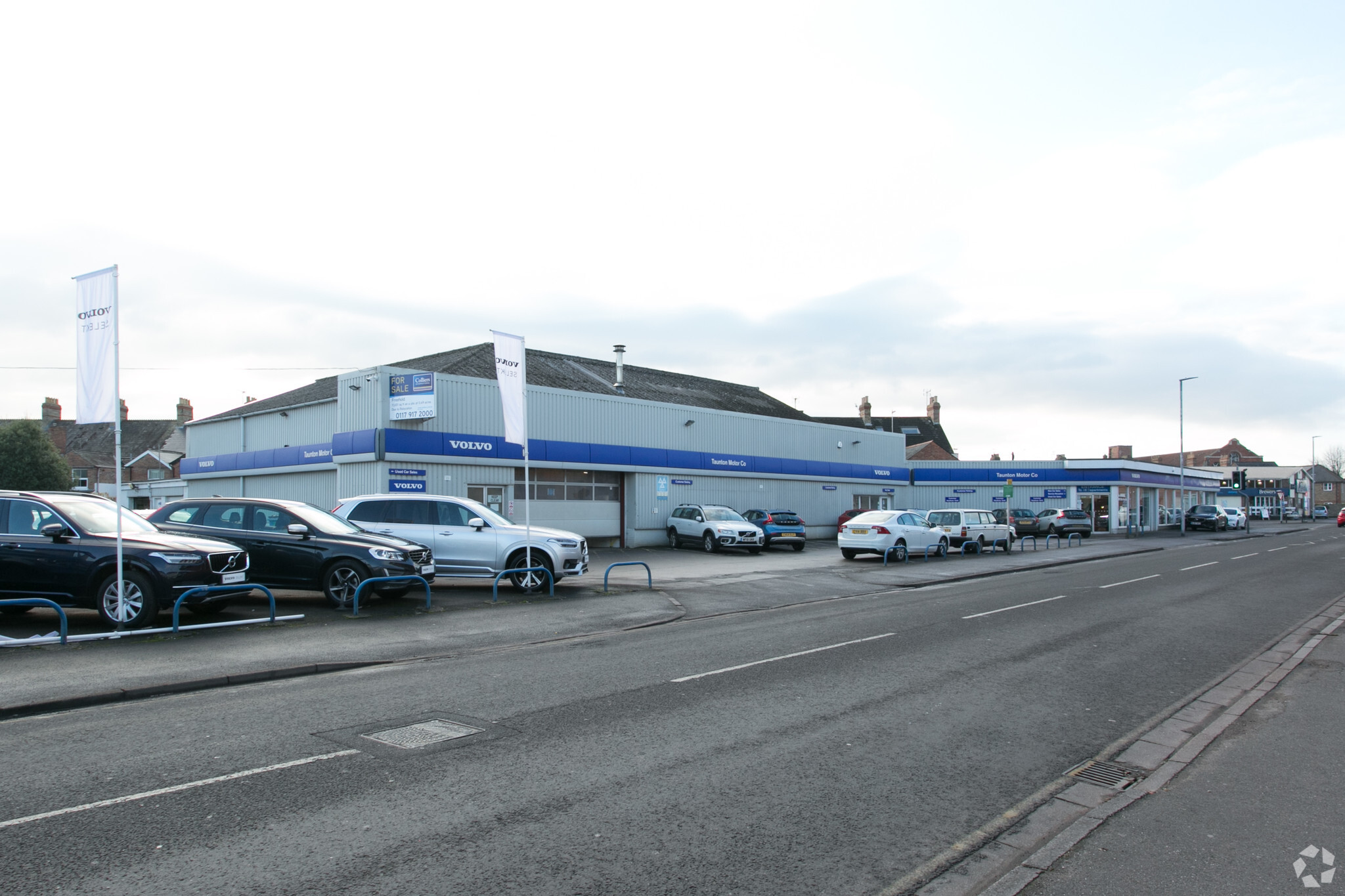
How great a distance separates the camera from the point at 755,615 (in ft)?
46.9

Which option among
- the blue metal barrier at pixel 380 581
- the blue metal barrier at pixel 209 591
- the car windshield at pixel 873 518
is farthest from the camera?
the car windshield at pixel 873 518

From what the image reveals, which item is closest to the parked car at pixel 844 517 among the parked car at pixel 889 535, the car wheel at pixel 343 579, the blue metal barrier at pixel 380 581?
the parked car at pixel 889 535

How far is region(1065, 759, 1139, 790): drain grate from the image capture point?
17.9 ft

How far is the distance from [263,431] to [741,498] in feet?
61.8

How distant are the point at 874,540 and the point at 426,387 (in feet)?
46.2

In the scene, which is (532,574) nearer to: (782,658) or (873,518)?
(782,658)

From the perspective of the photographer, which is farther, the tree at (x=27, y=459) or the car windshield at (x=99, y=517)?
the tree at (x=27, y=459)

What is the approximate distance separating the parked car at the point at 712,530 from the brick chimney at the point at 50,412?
64.6 metres

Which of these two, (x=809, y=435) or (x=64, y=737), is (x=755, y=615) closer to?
(x=64, y=737)

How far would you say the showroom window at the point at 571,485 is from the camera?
90.3 ft

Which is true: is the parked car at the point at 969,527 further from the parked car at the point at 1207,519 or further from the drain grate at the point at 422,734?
the parked car at the point at 1207,519

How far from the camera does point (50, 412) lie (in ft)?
233

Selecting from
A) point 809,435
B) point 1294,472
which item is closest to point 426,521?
point 809,435

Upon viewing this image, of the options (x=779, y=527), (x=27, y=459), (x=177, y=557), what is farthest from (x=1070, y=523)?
(x=27, y=459)
